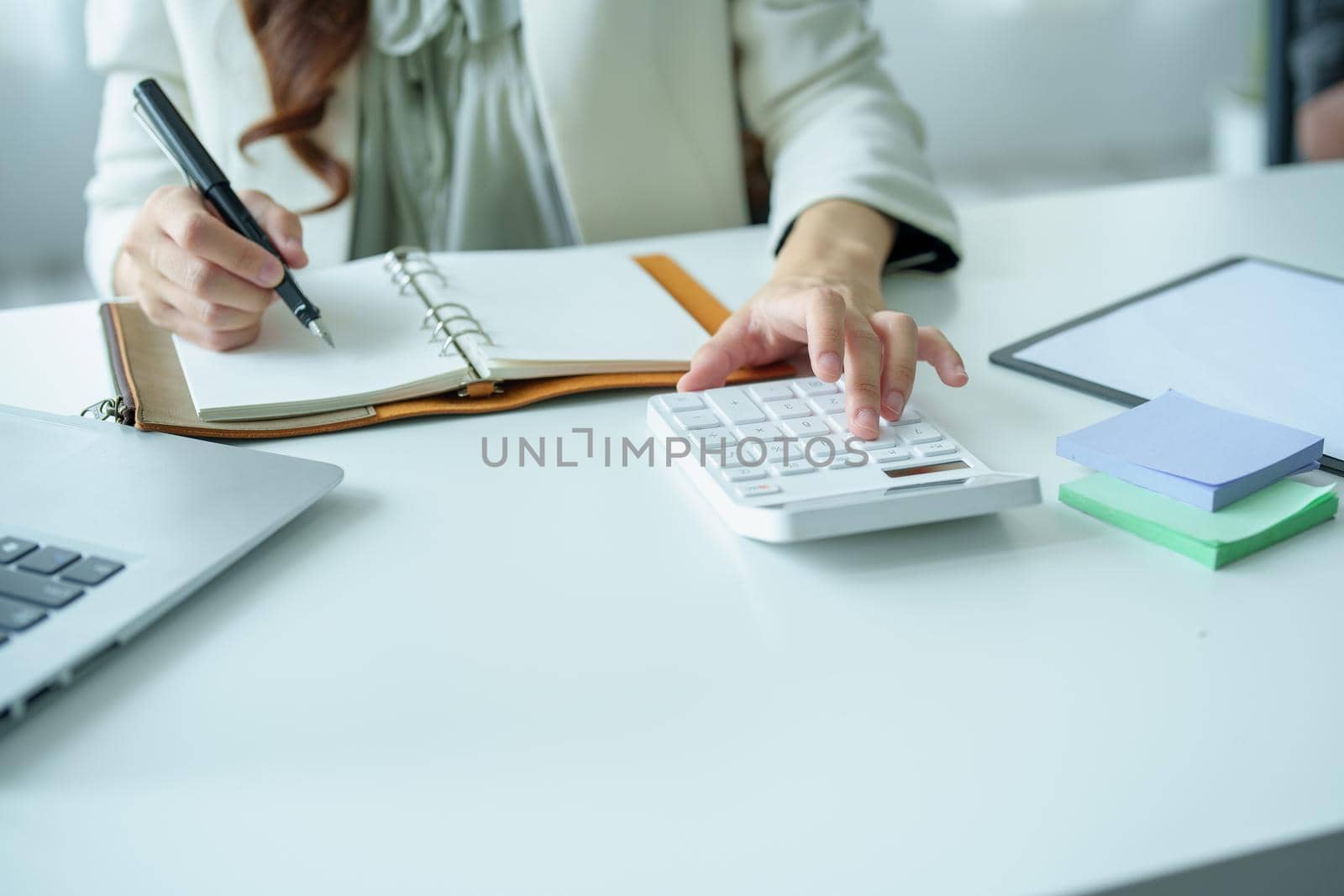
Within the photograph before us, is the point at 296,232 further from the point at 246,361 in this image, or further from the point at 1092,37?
the point at 1092,37

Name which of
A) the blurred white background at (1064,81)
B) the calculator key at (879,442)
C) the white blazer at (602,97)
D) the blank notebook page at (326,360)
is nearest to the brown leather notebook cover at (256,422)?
the blank notebook page at (326,360)

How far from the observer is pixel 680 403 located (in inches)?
22.2

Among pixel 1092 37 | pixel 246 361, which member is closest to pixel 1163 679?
pixel 246 361

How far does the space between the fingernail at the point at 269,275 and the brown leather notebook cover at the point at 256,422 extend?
0.06m

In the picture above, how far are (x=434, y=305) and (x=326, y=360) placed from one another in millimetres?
78

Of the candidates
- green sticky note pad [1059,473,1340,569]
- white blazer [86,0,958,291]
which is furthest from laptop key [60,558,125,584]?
white blazer [86,0,958,291]

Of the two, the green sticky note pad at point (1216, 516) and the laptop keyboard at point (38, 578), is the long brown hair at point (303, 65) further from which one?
the green sticky note pad at point (1216, 516)

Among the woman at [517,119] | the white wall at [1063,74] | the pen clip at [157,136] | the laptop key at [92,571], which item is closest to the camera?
the laptop key at [92,571]

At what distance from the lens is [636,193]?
1.01m

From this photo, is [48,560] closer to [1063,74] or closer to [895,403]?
[895,403]

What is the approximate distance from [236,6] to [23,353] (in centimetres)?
37

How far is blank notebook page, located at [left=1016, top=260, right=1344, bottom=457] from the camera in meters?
0.57

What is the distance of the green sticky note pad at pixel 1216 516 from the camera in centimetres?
45

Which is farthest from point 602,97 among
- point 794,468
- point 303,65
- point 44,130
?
point 44,130
